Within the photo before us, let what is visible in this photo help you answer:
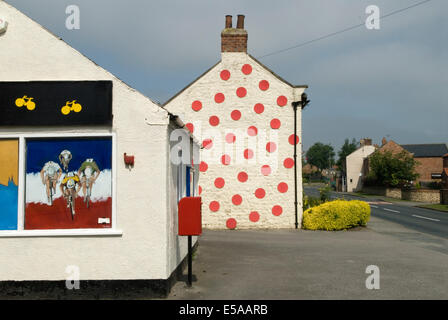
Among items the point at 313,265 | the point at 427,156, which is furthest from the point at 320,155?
the point at 313,265

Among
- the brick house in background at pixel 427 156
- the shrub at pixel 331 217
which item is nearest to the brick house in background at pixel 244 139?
the shrub at pixel 331 217

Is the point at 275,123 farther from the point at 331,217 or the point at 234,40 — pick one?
the point at 331,217

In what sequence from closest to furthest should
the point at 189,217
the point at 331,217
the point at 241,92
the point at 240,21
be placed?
the point at 189,217
the point at 331,217
the point at 241,92
the point at 240,21

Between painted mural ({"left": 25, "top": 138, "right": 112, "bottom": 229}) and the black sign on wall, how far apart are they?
1.22 feet

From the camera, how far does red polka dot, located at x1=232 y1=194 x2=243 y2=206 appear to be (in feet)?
52.1

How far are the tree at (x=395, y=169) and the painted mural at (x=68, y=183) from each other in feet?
170

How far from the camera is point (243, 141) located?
1602 cm

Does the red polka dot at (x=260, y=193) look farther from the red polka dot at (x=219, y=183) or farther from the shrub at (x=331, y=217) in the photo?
the shrub at (x=331, y=217)

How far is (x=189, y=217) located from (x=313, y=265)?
12.9 feet

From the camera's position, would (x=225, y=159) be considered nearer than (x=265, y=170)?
No

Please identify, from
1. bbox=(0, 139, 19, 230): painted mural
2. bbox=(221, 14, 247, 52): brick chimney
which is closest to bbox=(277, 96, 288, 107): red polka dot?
bbox=(221, 14, 247, 52): brick chimney

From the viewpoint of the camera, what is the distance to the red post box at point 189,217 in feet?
22.9
